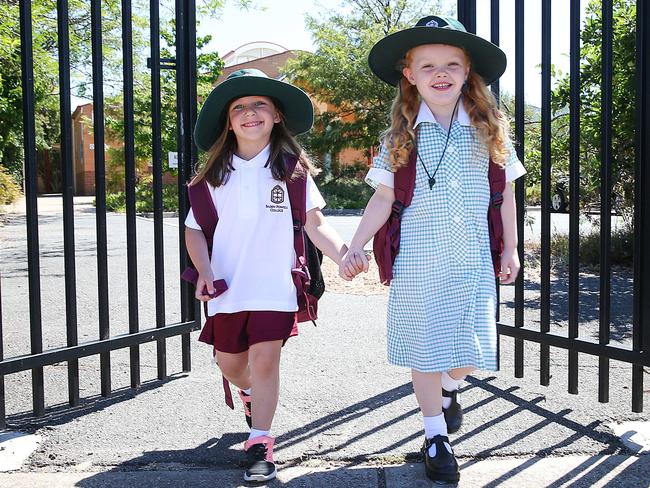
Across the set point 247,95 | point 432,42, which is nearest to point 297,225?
point 247,95

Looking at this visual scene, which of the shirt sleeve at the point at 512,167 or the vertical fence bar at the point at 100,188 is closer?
the shirt sleeve at the point at 512,167

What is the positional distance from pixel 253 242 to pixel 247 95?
26.2 inches

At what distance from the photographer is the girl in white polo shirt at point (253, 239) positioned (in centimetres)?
290

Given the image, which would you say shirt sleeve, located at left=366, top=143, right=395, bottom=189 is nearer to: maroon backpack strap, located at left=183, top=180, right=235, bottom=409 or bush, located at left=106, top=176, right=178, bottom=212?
maroon backpack strap, located at left=183, top=180, right=235, bottom=409

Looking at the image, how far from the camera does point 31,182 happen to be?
3221mm

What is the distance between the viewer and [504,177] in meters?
2.93

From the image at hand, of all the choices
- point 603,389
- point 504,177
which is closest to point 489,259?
point 504,177

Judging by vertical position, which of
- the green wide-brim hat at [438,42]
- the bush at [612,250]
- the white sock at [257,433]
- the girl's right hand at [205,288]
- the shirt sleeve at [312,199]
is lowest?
the white sock at [257,433]

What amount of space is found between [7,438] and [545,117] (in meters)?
2.99

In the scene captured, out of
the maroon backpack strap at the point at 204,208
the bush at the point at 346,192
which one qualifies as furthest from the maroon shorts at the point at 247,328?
the bush at the point at 346,192

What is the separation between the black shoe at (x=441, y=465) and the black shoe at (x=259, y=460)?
0.60 m

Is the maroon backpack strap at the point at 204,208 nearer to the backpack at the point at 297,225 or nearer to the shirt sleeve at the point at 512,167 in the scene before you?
the backpack at the point at 297,225

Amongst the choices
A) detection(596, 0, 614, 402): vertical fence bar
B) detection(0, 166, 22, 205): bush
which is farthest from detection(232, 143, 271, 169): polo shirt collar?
detection(0, 166, 22, 205): bush

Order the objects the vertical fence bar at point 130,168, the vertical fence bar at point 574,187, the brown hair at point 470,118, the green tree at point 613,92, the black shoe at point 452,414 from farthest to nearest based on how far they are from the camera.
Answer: the green tree at point 613,92 → the vertical fence bar at point 130,168 → the vertical fence bar at point 574,187 → the black shoe at point 452,414 → the brown hair at point 470,118
